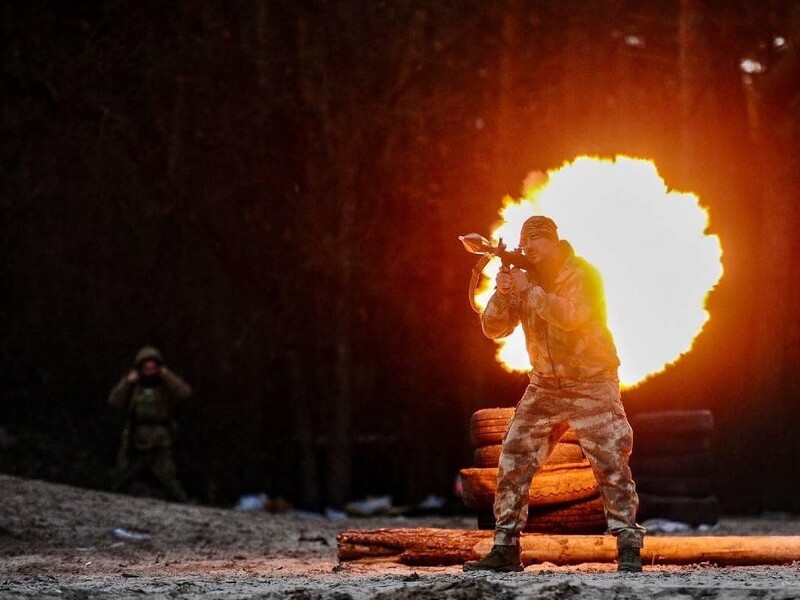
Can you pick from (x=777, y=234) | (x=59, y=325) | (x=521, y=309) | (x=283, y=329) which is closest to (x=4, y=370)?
(x=59, y=325)

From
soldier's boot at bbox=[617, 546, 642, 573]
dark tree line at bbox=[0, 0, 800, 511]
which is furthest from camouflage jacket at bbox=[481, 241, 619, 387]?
dark tree line at bbox=[0, 0, 800, 511]

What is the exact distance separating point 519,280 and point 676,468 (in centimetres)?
722

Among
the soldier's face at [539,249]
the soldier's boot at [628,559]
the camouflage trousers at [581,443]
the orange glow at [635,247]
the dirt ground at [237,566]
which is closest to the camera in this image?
the dirt ground at [237,566]

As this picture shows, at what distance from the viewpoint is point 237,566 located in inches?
388

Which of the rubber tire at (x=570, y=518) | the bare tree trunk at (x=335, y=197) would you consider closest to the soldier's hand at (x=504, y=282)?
the rubber tire at (x=570, y=518)

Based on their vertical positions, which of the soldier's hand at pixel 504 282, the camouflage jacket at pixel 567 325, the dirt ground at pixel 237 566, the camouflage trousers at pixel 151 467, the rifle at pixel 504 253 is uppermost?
the rifle at pixel 504 253

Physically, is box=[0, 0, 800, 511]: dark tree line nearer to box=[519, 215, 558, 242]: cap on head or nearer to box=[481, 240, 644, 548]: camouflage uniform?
box=[519, 215, 558, 242]: cap on head

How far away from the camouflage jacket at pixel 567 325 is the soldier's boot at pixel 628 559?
3.65ft

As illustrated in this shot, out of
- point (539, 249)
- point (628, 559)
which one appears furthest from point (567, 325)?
point (628, 559)

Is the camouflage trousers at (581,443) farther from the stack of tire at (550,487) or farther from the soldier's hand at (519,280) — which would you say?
the stack of tire at (550,487)

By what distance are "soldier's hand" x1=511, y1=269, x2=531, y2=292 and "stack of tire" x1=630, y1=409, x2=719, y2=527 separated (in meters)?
6.85

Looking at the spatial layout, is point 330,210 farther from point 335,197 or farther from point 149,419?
point 149,419

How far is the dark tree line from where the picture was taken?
1848cm

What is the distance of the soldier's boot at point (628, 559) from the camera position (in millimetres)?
8047
